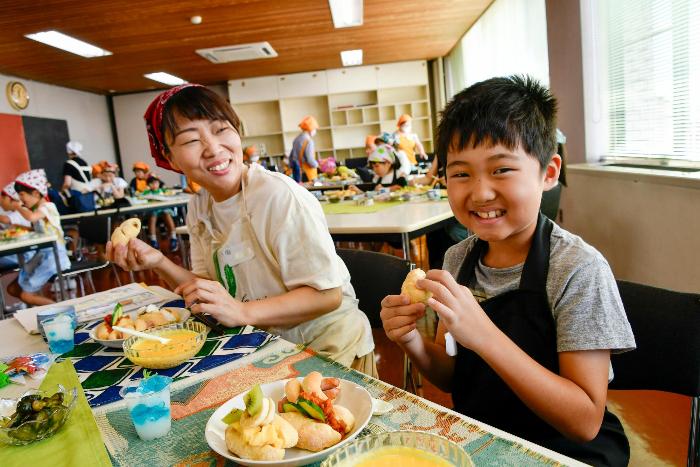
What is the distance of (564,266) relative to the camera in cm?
99

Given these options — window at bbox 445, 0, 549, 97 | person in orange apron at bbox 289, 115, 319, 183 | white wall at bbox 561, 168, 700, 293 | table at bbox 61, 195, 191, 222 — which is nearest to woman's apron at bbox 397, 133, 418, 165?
window at bbox 445, 0, 549, 97

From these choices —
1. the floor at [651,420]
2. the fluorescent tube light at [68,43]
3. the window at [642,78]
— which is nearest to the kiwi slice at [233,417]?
the floor at [651,420]

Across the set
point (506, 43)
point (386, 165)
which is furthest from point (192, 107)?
point (506, 43)

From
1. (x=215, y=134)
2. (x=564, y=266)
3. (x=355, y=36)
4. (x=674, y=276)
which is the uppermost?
(x=355, y=36)

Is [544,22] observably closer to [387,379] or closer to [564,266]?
[387,379]

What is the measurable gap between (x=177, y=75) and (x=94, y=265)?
6.68 m

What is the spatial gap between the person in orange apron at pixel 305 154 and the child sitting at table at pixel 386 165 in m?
2.87

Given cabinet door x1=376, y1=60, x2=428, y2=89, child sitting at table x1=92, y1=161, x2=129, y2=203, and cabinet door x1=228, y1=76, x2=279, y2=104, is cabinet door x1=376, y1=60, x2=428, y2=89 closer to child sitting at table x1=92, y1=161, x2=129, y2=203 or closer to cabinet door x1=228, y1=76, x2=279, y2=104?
cabinet door x1=228, y1=76, x2=279, y2=104

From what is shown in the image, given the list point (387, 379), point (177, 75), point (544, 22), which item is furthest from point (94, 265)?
point (177, 75)

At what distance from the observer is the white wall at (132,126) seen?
38.6 ft

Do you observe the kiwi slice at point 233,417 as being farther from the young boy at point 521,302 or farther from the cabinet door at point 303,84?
the cabinet door at point 303,84

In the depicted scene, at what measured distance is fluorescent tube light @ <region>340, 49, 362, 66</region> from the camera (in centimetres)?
942

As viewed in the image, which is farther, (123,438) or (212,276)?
(212,276)

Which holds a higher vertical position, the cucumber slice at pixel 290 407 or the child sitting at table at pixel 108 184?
the child sitting at table at pixel 108 184
